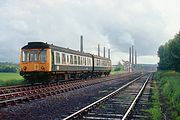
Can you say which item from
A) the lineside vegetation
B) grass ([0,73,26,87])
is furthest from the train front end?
the lineside vegetation

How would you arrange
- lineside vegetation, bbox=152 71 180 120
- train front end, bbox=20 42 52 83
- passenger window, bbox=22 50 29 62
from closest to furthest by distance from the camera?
lineside vegetation, bbox=152 71 180 120
train front end, bbox=20 42 52 83
passenger window, bbox=22 50 29 62

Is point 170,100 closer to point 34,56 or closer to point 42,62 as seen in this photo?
point 42,62

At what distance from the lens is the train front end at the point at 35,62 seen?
83.1 feet

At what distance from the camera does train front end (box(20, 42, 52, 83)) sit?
25.3 metres

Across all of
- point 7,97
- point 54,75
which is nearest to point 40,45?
point 54,75

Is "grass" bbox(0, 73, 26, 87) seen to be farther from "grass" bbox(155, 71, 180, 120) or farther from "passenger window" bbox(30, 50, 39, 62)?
"grass" bbox(155, 71, 180, 120)

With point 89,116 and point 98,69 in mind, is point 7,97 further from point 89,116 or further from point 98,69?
point 98,69

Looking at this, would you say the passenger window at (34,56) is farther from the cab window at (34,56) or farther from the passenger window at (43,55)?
the passenger window at (43,55)

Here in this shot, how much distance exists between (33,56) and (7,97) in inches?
374

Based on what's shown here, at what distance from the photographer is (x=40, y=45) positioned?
25844 mm

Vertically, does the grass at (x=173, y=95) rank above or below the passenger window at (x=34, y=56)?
below

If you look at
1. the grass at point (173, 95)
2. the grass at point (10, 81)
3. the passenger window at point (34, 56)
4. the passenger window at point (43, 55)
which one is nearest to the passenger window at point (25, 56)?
the passenger window at point (34, 56)

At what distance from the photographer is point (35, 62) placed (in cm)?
2578

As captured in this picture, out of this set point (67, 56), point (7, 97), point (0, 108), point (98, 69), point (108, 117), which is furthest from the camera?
point (98, 69)
